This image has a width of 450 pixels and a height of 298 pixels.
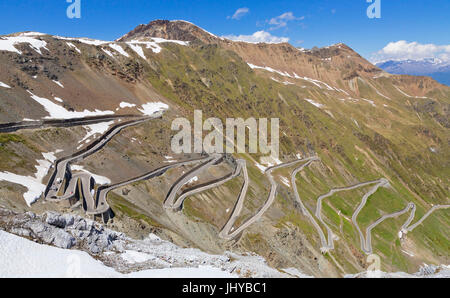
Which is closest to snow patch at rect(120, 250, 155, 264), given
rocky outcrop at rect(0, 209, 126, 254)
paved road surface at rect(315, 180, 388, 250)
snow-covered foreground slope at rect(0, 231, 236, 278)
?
rocky outcrop at rect(0, 209, 126, 254)

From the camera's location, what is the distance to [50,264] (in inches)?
998

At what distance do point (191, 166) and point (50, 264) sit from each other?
62115mm

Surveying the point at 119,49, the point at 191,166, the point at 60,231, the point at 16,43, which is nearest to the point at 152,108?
the point at 191,166

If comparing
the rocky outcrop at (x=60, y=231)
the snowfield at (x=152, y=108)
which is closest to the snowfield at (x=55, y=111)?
the snowfield at (x=152, y=108)

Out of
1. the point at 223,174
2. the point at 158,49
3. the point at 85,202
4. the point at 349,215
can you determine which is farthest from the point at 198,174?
the point at 158,49

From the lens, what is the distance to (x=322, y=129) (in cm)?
19775

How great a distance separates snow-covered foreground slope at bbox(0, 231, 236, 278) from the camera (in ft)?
77.6

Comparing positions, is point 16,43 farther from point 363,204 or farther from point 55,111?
point 363,204

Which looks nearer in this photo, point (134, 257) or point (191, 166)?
point (134, 257)

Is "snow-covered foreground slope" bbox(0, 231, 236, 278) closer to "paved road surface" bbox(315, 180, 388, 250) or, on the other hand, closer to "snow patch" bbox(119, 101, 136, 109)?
"paved road surface" bbox(315, 180, 388, 250)

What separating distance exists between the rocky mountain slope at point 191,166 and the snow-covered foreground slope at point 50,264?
1400cm

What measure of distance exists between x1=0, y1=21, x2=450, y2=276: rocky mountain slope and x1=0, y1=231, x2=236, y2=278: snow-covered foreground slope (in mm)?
14003

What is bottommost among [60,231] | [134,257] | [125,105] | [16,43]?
[134,257]

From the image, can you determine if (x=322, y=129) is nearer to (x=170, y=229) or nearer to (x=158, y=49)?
(x=158, y=49)
